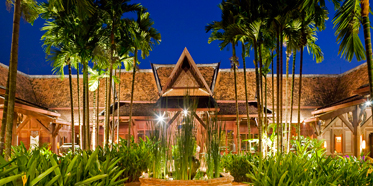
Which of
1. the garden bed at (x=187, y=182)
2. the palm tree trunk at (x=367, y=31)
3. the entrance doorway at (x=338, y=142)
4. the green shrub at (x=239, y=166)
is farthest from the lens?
the entrance doorway at (x=338, y=142)

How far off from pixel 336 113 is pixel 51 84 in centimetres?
1556

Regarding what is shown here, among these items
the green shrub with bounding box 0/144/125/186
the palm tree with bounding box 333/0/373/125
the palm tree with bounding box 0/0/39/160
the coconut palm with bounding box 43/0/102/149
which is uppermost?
the coconut palm with bounding box 43/0/102/149

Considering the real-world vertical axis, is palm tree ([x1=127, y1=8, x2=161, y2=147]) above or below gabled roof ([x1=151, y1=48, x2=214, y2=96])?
above

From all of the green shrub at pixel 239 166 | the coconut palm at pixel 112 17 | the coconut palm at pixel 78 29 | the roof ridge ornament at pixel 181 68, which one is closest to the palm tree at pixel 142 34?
the coconut palm at pixel 112 17

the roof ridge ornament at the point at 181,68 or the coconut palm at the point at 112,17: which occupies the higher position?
the coconut palm at the point at 112,17

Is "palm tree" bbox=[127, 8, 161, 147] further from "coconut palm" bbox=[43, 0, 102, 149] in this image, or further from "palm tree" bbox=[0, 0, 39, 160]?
"palm tree" bbox=[0, 0, 39, 160]

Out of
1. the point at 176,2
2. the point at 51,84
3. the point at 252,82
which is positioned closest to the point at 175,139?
the point at 252,82

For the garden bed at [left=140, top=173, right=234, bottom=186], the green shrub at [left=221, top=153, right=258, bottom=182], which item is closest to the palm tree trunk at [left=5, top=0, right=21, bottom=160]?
the garden bed at [left=140, top=173, right=234, bottom=186]

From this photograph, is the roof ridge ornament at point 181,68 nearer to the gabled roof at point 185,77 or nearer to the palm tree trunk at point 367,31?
the gabled roof at point 185,77

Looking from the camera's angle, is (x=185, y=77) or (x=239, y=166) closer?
(x=239, y=166)

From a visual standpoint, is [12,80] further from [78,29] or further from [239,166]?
[239,166]

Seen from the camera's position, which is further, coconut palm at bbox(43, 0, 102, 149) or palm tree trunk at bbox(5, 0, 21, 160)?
coconut palm at bbox(43, 0, 102, 149)

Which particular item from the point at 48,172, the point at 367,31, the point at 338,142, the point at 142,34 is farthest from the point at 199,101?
the point at 48,172

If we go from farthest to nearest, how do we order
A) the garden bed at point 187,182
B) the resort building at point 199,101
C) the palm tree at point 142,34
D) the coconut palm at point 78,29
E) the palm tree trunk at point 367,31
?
the resort building at point 199,101, the palm tree at point 142,34, the coconut palm at point 78,29, the garden bed at point 187,182, the palm tree trunk at point 367,31
